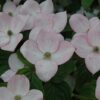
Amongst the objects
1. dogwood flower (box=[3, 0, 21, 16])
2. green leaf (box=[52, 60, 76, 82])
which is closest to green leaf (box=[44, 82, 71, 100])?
green leaf (box=[52, 60, 76, 82])

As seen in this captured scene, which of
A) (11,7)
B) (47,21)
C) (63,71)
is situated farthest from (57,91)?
(11,7)

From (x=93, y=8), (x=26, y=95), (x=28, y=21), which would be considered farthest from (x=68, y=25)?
(x=93, y=8)

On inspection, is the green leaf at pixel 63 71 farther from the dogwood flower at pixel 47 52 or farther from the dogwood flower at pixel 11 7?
the dogwood flower at pixel 11 7

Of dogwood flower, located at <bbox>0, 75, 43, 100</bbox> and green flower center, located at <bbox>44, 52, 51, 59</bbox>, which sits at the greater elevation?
green flower center, located at <bbox>44, 52, 51, 59</bbox>

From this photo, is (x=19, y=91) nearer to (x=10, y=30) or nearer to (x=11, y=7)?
(x=10, y=30)

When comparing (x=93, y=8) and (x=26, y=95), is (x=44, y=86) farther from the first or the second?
(x=93, y=8)

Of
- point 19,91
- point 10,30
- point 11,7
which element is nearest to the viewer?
point 19,91

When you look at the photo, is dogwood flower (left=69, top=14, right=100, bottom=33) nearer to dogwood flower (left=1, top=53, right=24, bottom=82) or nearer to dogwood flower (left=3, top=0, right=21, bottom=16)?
dogwood flower (left=1, top=53, right=24, bottom=82)
